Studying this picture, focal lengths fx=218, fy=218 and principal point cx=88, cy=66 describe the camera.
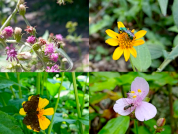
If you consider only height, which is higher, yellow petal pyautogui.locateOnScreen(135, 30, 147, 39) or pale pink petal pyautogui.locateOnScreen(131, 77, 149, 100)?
yellow petal pyautogui.locateOnScreen(135, 30, 147, 39)

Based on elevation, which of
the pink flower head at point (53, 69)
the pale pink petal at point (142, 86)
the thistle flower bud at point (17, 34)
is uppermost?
the thistle flower bud at point (17, 34)

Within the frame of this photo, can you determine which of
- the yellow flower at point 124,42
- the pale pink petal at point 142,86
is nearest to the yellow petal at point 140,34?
the yellow flower at point 124,42

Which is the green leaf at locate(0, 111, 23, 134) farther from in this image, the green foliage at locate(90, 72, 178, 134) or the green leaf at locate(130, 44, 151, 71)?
the green leaf at locate(130, 44, 151, 71)

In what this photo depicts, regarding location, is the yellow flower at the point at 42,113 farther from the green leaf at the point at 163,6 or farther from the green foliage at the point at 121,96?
the green leaf at the point at 163,6

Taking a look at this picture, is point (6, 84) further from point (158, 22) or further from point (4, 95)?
point (158, 22)

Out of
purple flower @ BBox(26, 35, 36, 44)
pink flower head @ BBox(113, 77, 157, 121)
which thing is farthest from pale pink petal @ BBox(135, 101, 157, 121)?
purple flower @ BBox(26, 35, 36, 44)

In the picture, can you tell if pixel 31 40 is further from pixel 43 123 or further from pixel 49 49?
pixel 43 123

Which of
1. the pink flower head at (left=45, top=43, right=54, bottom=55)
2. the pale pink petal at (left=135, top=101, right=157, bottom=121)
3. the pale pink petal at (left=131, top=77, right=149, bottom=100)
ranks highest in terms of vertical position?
the pink flower head at (left=45, top=43, right=54, bottom=55)
